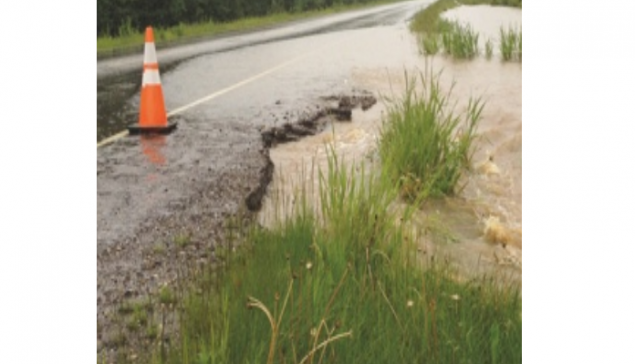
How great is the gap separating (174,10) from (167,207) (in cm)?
80

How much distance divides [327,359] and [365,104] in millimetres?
1305

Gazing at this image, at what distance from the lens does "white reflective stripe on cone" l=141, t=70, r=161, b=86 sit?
412cm

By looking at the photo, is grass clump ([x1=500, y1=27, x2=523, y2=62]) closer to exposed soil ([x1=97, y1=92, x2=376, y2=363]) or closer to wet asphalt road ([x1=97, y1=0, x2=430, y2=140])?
wet asphalt road ([x1=97, y1=0, x2=430, y2=140])

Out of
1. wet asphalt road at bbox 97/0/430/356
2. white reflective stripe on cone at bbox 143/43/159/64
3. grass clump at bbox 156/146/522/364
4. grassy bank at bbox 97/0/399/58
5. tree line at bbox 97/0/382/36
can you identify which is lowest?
grass clump at bbox 156/146/522/364

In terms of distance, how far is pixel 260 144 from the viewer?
13.7 ft

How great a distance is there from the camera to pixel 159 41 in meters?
3.98

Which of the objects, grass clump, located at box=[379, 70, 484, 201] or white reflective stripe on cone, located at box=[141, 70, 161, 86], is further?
white reflective stripe on cone, located at box=[141, 70, 161, 86]

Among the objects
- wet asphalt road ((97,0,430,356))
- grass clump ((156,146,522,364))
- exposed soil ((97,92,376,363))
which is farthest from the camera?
wet asphalt road ((97,0,430,356))

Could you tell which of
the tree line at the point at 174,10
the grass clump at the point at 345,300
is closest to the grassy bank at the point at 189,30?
the tree line at the point at 174,10

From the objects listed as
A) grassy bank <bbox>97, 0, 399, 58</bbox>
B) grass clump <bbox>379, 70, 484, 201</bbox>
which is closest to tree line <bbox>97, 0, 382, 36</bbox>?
grassy bank <bbox>97, 0, 399, 58</bbox>

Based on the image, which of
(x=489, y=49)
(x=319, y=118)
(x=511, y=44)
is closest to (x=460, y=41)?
(x=489, y=49)

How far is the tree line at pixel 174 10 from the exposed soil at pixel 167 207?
417mm

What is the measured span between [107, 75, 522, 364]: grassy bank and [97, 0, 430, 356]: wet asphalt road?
194mm

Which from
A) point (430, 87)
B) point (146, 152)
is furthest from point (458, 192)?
point (146, 152)
